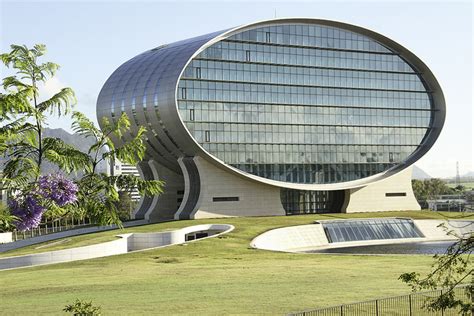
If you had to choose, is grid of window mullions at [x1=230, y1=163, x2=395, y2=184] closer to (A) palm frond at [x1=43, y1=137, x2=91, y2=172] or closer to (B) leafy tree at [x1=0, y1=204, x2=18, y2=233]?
(A) palm frond at [x1=43, y1=137, x2=91, y2=172]

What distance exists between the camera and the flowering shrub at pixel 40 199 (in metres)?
12.6

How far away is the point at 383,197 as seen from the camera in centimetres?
9538

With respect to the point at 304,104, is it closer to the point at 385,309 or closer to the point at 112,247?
the point at 112,247

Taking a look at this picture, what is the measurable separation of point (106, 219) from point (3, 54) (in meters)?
3.43

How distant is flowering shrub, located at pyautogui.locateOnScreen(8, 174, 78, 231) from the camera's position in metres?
12.6

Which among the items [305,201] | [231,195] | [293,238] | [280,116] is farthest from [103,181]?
[305,201]

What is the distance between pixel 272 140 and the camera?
87750 millimetres

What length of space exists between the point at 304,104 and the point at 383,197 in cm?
1706

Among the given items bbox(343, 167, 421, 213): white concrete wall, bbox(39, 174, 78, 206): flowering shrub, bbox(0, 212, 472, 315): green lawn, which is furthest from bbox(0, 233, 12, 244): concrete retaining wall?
bbox(39, 174, 78, 206): flowering shrub

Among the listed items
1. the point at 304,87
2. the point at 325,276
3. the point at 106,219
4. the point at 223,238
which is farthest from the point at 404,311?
the point at 304,87

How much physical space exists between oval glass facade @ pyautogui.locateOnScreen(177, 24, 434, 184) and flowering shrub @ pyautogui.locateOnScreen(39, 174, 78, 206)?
6794cm

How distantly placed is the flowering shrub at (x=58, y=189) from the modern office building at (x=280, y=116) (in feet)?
219

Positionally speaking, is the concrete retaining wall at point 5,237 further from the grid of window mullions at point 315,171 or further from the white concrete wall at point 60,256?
the grid of window mullions at point 315,171

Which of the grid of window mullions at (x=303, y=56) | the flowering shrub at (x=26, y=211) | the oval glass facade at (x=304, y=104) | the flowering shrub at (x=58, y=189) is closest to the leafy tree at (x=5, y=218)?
the flowering shrub at (x=26, y=211)
